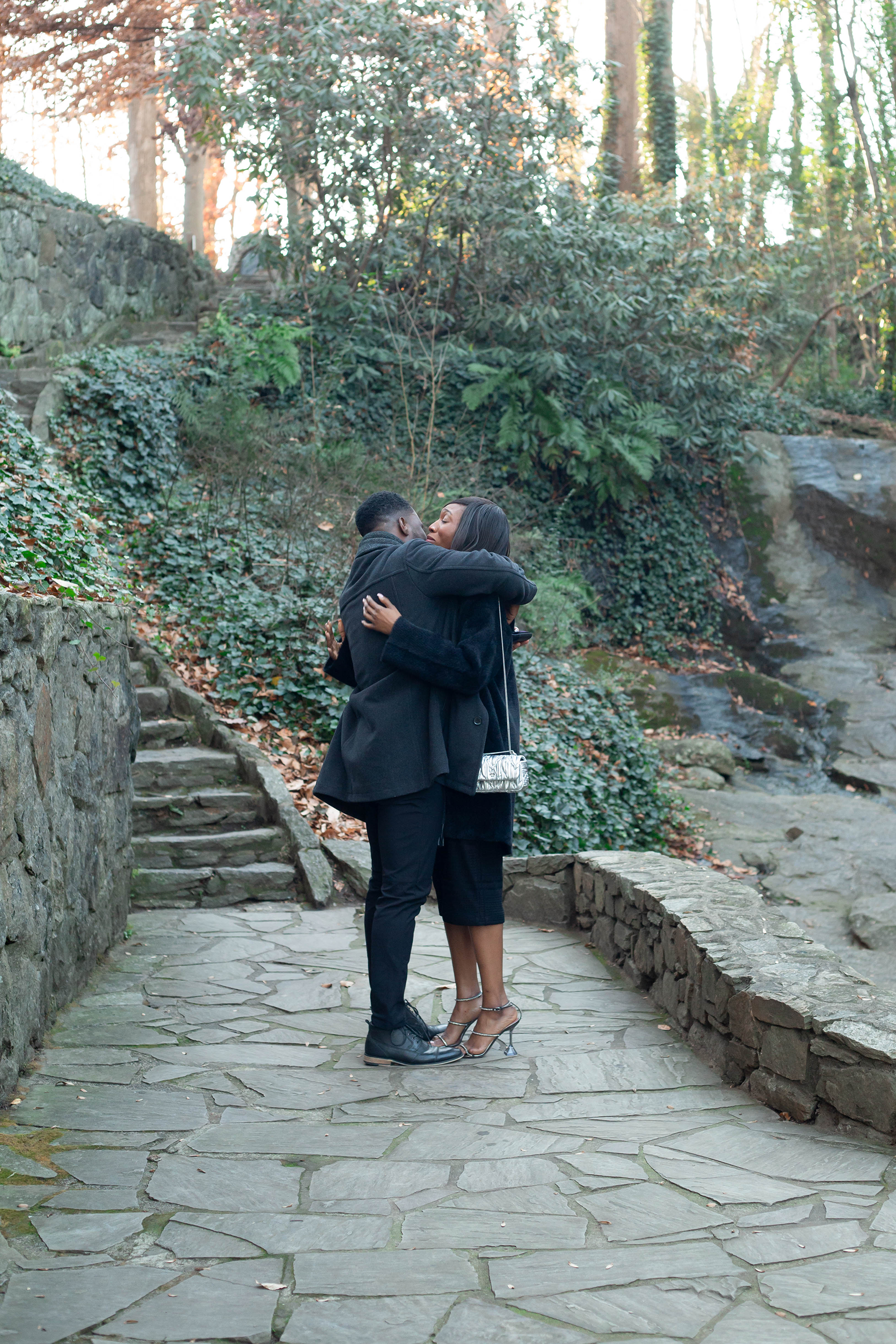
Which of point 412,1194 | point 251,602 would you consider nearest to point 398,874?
point 412,1194

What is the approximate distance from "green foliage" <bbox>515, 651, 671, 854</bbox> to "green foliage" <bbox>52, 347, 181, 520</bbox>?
4.26 meters

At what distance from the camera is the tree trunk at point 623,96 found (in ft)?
63.4

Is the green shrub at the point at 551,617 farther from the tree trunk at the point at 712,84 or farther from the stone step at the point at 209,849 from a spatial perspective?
the tree trunk at the point at 712,84

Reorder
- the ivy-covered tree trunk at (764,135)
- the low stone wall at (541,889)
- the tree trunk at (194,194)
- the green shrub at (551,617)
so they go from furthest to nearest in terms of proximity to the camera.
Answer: the tree trunk at (194,194) → the ivy-covered tree trunk at (764,135) → the green shrub at (551,617) → the low stone wall at (541,889)

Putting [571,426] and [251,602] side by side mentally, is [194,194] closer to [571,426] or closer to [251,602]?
[571,426]

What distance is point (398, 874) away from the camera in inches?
156

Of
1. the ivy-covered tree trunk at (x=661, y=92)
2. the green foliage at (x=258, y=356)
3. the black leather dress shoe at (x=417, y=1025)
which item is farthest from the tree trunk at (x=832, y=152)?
A: the black leather dress shoe at (x=417, y=1025)

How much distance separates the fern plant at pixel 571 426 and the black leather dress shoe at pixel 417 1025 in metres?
11.3

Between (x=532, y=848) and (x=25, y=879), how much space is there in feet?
15.0

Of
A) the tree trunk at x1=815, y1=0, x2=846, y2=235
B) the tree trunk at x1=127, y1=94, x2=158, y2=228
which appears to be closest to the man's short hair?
the tree trunk at x1=127, y1=94, x2=158, y2=228

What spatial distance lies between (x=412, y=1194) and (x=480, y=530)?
7.27 feet

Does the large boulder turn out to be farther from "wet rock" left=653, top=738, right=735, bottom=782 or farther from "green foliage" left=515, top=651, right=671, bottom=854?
"green foliage" left=515, top=651, right=671, bottom=854

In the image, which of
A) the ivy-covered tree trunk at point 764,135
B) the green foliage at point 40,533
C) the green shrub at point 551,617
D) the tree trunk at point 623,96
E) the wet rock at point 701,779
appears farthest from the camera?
the ivy-covered tree trunk at point 764,135

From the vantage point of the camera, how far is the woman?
3.92 m
